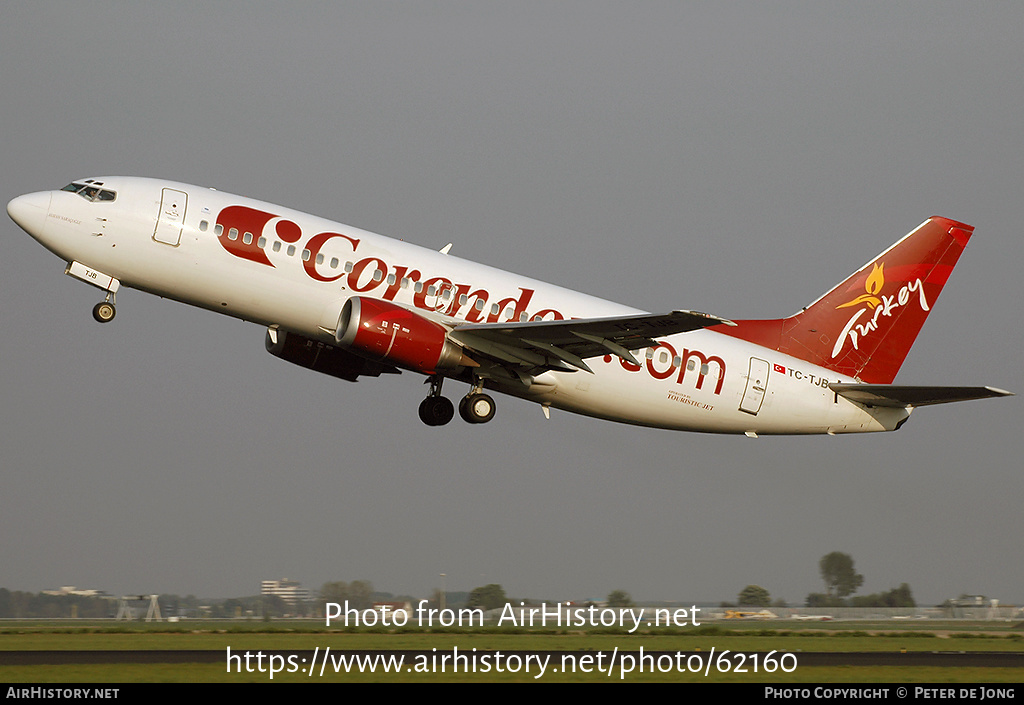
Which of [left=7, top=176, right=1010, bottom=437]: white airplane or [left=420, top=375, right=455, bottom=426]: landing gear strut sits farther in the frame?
[left=420, top=375, right=455, bottom=426]: landing gear strut

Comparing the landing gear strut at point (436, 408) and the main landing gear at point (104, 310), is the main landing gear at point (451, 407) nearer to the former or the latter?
the landing gear strut at point (436, 408)

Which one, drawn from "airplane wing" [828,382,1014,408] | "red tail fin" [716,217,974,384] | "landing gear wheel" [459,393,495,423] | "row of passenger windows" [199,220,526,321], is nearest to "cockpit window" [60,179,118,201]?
"row of passenger windows" [199,220,526,321]

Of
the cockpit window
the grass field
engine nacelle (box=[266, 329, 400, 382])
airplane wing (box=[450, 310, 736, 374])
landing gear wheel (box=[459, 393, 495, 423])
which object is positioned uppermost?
the cockpit window

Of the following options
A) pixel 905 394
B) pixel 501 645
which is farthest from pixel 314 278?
pixel 905 394

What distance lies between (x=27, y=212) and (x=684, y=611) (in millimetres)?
20899

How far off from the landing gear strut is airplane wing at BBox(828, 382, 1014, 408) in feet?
38.0

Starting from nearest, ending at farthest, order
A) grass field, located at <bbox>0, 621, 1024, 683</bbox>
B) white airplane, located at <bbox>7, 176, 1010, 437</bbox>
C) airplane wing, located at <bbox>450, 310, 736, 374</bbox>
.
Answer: grass field, located at <bbox>0, 621, 1024, 683</bbox> < airplane wing, located at <bbox>450, 310, 736, 374</bbox> < white airplane, located at <bbox>7, 176, 1010, 437</bbox>

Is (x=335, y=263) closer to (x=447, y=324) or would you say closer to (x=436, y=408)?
(x=447, y=324)

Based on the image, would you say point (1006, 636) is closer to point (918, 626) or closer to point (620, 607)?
point (918, 626)

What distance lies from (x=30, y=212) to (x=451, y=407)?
12.7 m

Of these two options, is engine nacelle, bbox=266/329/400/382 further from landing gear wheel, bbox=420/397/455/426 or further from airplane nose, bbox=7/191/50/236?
airplane nose, bbox=7/191/50/236

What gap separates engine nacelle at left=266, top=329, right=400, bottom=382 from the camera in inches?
1368

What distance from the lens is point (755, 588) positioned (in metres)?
35.5
